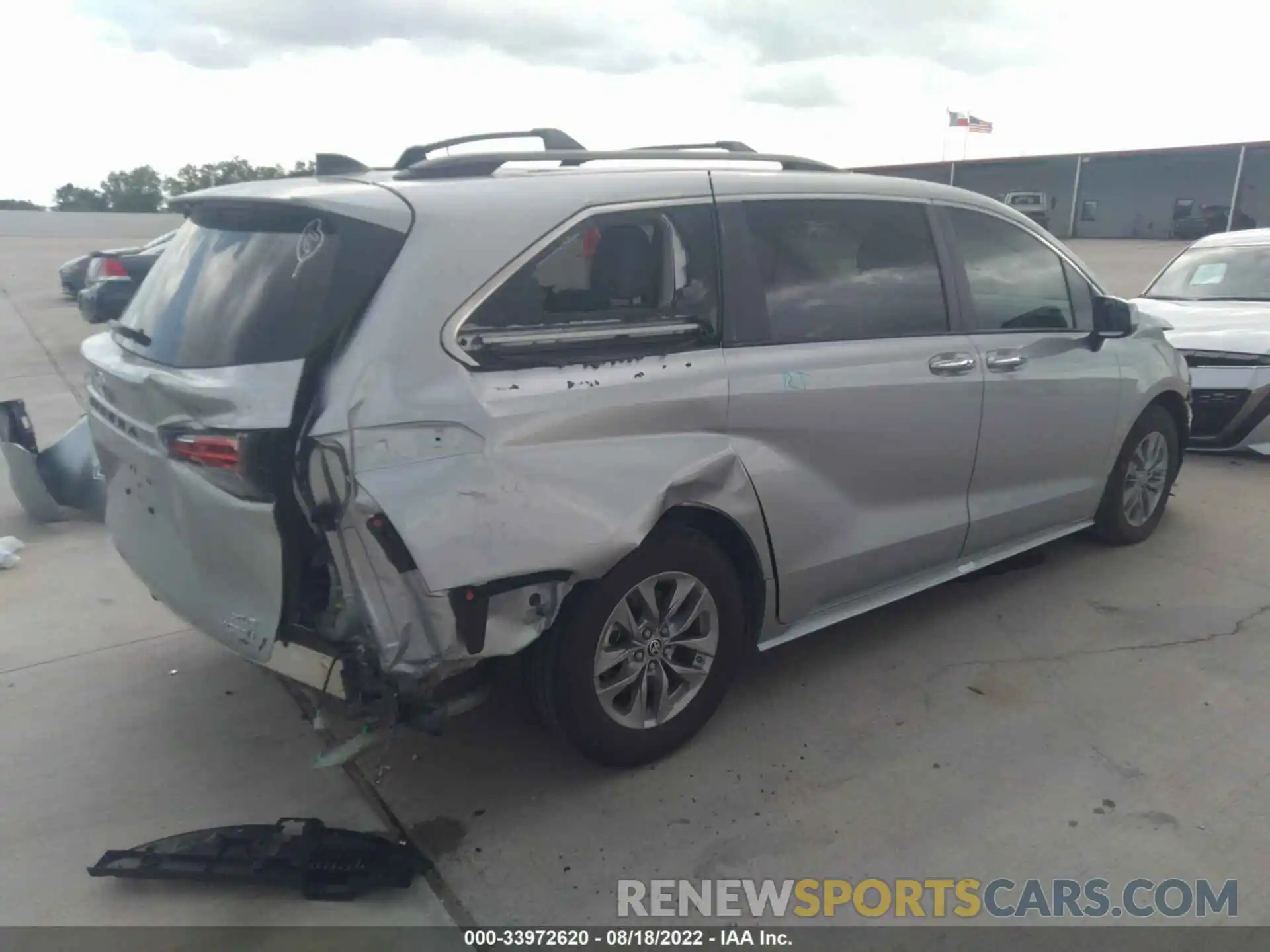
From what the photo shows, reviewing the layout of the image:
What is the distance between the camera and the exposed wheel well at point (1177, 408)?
5020mm

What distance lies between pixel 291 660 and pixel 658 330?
1477 mm

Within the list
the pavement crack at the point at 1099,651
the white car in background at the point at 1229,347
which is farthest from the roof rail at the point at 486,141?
the white car in background at the point at 1229,347

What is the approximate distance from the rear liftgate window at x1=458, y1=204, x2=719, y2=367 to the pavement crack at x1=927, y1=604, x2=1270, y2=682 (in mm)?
1787

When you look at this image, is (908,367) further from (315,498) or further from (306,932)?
(306,932)

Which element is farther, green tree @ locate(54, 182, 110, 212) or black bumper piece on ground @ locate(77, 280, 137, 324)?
green tree @ locate(54, 182, 110, 212)

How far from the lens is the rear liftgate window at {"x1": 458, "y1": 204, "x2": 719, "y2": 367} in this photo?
106 inches

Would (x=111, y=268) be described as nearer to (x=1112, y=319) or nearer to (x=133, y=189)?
(x=1112, y=319)

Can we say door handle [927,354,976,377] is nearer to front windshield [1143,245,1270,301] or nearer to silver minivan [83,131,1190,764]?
silver minivan [83,131,1190,764]

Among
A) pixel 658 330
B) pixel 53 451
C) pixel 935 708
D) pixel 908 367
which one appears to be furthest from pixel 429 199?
pixel 53 451

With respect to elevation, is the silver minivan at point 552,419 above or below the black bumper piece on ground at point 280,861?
above

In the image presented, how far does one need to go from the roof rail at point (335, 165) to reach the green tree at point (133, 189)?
42066mm

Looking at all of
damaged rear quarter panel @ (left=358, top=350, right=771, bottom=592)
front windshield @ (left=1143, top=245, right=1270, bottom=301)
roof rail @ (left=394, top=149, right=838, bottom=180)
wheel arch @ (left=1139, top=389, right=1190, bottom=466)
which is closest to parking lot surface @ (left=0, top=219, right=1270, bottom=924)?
damaged rear quarter panel @ (left=358, top=350, right=771, bottom=592)

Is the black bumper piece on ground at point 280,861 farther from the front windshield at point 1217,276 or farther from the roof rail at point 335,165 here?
the front windshield at point 1217,276

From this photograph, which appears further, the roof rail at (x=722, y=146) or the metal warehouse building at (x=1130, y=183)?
the metal warehouse building at (x=1130, y=183)
